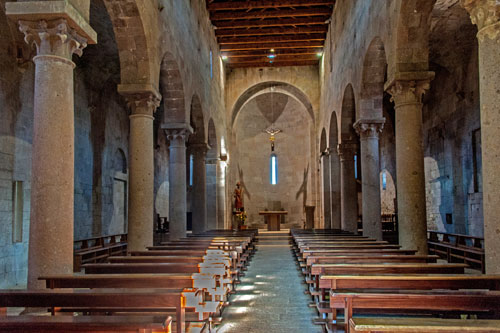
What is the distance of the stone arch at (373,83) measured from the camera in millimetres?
12078

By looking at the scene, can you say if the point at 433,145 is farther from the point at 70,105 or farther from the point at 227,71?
the point at 70,105

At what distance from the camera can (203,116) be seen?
17406mm

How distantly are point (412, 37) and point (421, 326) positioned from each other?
7.47m

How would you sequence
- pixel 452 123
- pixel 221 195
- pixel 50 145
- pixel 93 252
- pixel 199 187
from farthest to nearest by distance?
1. pixel 221 195
2. pixel 199 187
3. pixel 452 123
4. pixel 93 252
5. pixel 50 145

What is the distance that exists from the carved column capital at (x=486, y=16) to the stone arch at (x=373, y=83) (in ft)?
20.5

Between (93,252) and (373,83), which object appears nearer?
(93,252)

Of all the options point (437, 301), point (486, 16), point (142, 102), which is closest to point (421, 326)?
point (437, 301)

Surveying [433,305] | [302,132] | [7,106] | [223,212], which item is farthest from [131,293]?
[302,132]

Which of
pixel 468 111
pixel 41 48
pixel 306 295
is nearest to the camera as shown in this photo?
pixel 41 48

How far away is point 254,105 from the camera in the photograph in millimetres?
32625

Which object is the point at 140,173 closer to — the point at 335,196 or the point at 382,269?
the point at 382,269

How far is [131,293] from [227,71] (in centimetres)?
2275

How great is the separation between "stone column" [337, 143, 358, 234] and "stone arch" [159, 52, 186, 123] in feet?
21.4

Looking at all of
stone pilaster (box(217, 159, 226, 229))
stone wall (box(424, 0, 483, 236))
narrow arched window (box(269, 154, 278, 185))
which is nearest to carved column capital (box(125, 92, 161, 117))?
stone wall (box(424, 0, 483, 236))
